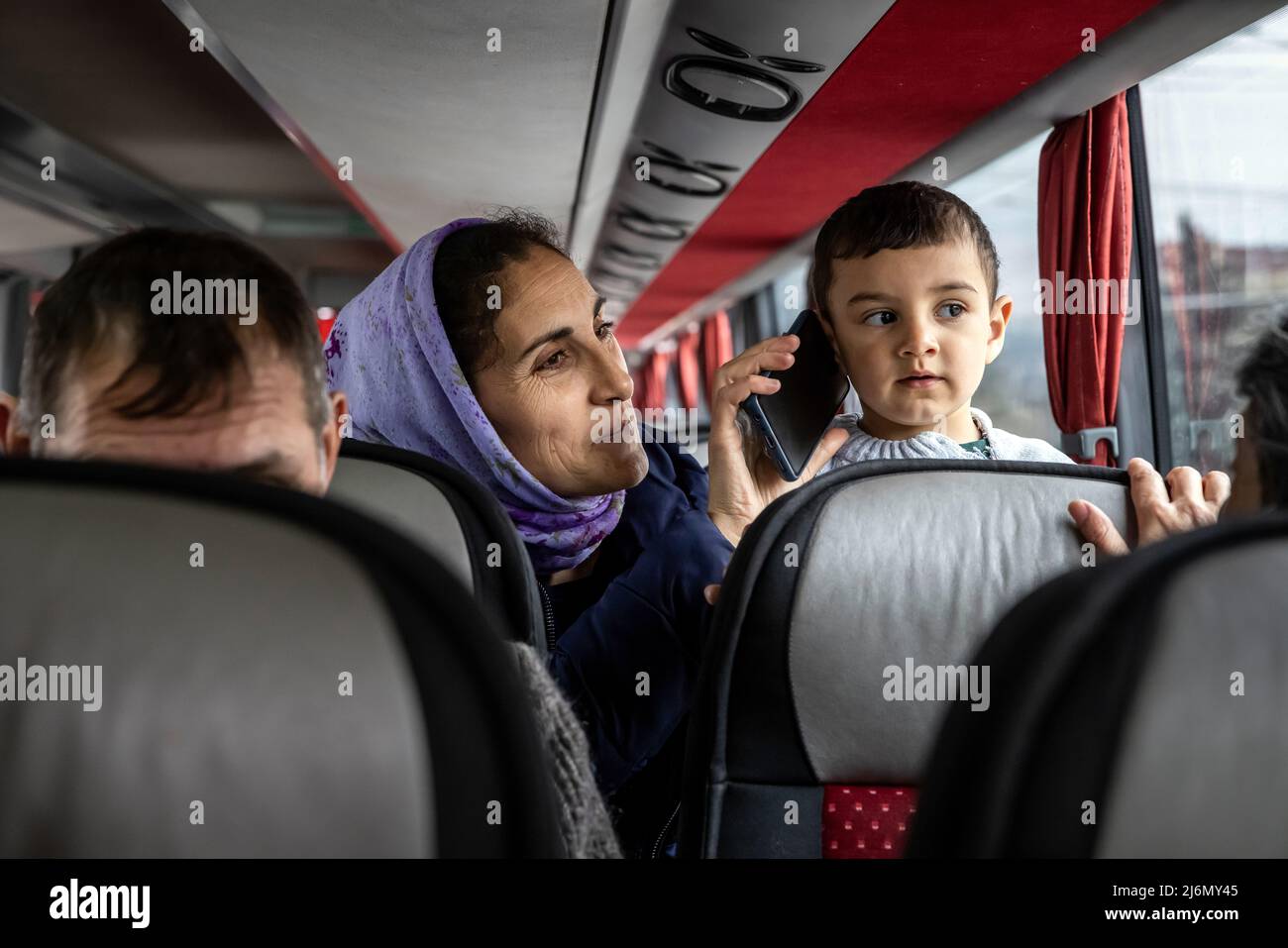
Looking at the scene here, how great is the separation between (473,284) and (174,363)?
0.82 metres

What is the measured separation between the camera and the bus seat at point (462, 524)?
1018 millimetres

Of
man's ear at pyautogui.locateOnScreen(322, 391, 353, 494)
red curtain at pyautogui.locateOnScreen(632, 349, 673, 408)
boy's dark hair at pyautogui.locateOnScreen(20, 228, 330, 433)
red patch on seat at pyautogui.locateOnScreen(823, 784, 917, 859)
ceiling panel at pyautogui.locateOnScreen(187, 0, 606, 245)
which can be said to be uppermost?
red curtain at pyautogui.locateOnScreen(632, 349, 673, 408)

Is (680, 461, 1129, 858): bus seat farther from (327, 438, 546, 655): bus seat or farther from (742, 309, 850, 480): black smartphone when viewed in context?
(742, 309, 850, 480): black smartphone

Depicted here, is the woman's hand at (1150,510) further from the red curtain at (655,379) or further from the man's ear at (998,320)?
the red curtain at (655,379)

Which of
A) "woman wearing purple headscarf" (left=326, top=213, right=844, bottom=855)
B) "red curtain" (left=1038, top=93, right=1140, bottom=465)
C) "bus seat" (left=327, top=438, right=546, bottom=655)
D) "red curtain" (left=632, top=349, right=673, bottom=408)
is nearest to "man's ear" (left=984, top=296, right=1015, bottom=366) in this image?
"woman wearing purple headscarf" (left=326, top=213, right=844, bottom=855)

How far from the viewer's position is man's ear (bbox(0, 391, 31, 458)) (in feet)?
2.55

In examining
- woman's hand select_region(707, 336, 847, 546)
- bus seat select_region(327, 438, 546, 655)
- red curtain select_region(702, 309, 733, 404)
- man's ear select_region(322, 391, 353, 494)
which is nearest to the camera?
man's ear select_region(322, 391, 353, 494)

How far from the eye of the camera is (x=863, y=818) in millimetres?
1050

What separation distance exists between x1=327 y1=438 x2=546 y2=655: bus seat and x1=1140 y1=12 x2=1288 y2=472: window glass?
8.16ft

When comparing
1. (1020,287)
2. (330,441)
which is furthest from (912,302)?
(1020,287)

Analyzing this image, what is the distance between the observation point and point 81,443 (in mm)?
712

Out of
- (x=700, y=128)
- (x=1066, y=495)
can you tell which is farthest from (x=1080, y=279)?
(x=1066, y=495)

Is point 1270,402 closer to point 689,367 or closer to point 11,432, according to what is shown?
point 11,432
